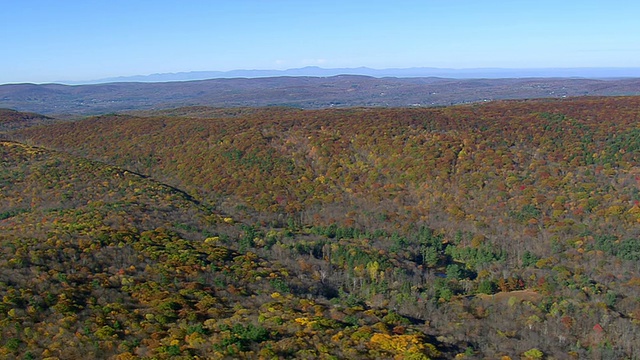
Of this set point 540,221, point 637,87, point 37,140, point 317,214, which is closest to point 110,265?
point 317,214

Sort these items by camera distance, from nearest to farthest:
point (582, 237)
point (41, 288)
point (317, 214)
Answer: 1. point (41, 288)
2. point (582, 237)
3. point (317, 214)

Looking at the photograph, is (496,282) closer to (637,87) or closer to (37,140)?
(37,140)

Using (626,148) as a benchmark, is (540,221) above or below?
below

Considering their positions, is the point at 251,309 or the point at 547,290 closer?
the point at 251,309

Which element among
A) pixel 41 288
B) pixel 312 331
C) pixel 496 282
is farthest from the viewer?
pixel 496 282

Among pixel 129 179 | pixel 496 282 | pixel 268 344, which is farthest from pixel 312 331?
pixel 129 179

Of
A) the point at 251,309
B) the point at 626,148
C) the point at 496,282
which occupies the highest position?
the point at 626,148
